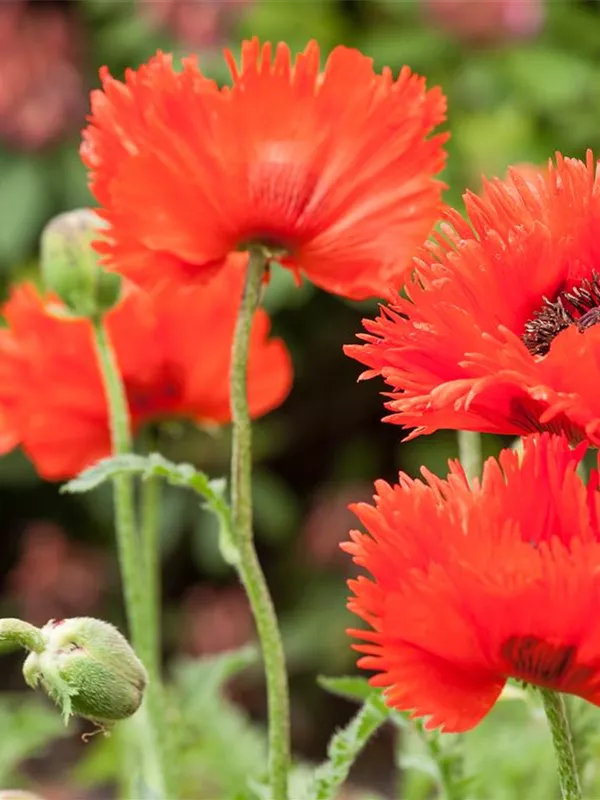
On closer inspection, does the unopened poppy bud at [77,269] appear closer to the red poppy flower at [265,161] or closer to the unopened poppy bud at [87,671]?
the red poppy flower at [265,161]

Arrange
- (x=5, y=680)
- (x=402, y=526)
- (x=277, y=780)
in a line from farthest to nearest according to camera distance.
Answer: (x=5, y=680) → (x=277, y=780) → (x=402, y=526)

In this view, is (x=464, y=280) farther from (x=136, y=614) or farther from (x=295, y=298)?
(x=295, y=298)

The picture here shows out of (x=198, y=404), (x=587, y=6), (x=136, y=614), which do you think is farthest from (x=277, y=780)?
(x=587, y=6)

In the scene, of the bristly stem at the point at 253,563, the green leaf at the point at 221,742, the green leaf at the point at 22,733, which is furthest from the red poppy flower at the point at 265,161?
the green leaf at the point at 22,733

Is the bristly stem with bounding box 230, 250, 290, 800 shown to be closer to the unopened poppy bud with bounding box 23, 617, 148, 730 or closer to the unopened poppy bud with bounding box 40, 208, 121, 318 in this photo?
the unopened poppy bud with bounding box 23, 617, 148, 730

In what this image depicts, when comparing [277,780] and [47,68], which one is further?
[47,68]

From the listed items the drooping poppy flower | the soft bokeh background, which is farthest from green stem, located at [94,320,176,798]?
the soft bokeh background
